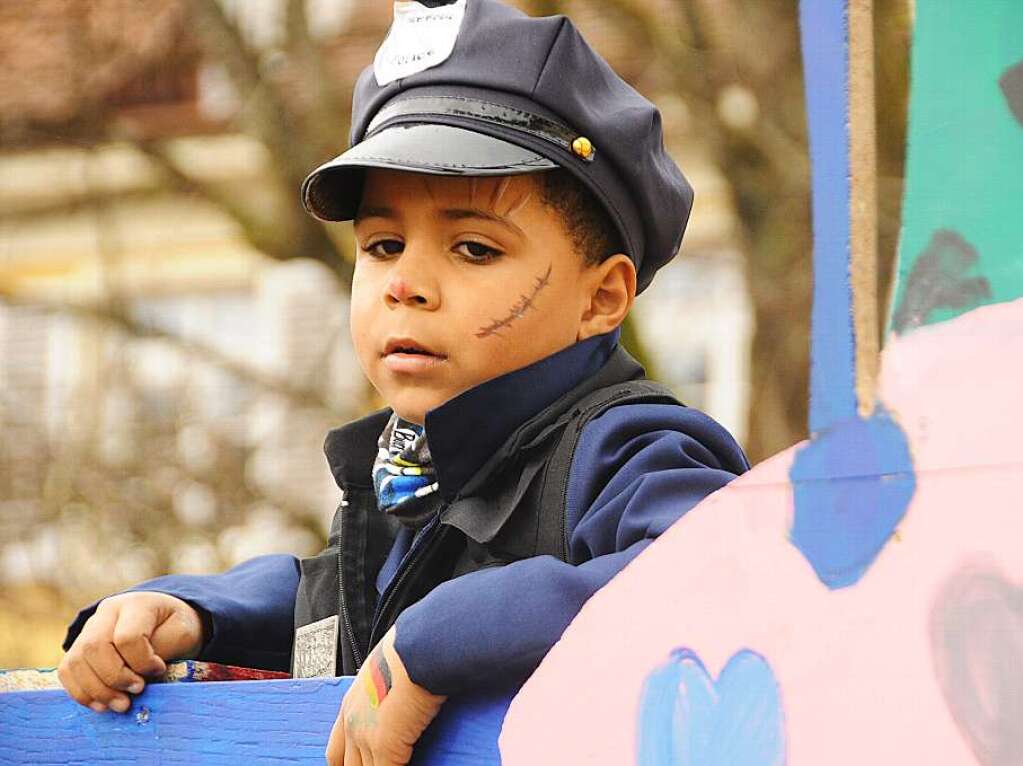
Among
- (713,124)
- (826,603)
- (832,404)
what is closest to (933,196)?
(832,404)

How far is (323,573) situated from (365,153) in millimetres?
495

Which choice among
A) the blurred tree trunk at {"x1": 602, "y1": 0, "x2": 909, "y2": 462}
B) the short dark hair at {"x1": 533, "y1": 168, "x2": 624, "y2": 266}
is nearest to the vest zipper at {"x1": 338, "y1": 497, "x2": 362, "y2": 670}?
the short dark hair at {"x1": 533, "y1": 168, "x2": 624, "y2": 266}

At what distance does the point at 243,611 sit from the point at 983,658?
1104 mm

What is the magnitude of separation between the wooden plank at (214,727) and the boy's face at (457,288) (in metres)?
0.33

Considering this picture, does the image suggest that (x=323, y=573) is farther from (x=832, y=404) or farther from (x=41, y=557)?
(x=41, y=557)

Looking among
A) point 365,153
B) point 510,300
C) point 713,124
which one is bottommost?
point 510,300

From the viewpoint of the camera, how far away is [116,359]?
6234 mm

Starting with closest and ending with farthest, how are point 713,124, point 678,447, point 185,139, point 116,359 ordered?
point 678,447, point 713,124, point 116,359, point 185,139

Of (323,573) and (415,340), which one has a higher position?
(415,340)

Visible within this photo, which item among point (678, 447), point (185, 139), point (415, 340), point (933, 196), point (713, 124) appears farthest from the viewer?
point (185, 139)

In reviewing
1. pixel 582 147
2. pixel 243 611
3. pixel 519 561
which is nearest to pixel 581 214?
pixel 582 147

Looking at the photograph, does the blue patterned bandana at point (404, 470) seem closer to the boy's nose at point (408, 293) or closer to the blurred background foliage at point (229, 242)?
the boy's nose at point (408, 293)

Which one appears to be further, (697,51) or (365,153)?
(697,51)

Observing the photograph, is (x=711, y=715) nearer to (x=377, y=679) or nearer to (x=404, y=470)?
(x=377, y=679)
